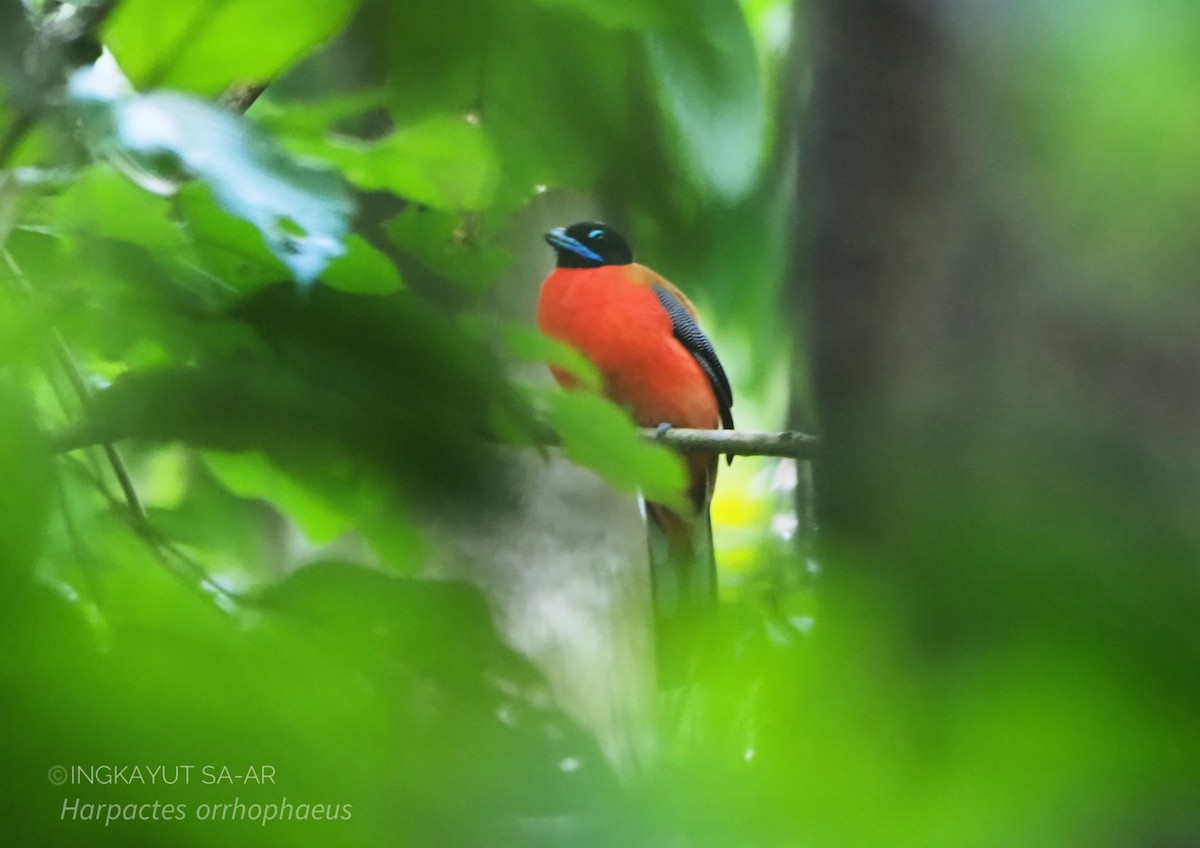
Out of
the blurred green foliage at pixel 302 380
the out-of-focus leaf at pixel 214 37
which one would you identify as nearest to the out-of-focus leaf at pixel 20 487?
the blurred green foliage at pixel 302 380

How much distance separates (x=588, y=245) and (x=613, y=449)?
0.09 m

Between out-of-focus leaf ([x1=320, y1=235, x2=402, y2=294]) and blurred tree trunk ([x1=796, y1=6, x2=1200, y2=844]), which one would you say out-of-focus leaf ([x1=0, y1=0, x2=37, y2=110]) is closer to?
out-of-focus leaf ([x1=320, y1=235, x2=402, y2=294])

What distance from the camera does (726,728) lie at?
0.19 m

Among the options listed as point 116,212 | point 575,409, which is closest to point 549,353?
point 575,409

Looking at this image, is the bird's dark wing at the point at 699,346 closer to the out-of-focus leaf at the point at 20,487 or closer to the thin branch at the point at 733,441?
the thin branch at the point at 733,441

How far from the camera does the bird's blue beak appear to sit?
1.13 feet

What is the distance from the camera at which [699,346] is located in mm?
379

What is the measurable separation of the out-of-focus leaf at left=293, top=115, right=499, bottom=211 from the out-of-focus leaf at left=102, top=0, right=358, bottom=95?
4 cm

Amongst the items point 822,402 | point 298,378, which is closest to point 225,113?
point 298,378

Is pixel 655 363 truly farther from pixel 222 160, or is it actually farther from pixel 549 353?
pixel 222 160

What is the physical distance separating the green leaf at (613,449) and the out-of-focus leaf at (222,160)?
8 cm

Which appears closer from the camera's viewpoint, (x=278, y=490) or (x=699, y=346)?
(x=278, y=490)

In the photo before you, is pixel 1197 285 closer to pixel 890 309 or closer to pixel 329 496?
pixel 890 309

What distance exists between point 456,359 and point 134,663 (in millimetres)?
111
